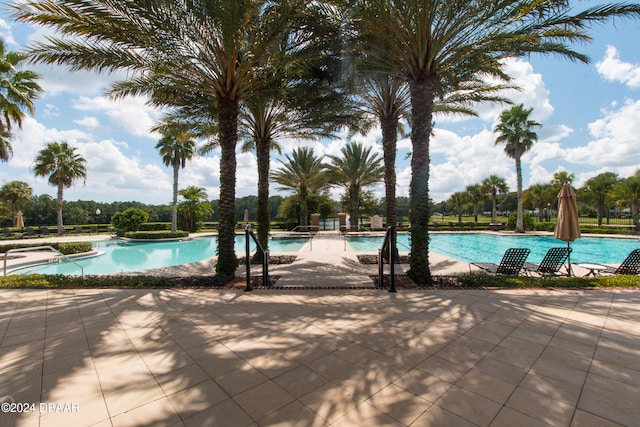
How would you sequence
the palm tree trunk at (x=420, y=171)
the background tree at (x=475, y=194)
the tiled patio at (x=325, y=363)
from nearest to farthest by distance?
the tiled patio at (x=325, y=363) < the palm tree trunk at (x=420, y=171) < the background tree at (x=475, y=194)

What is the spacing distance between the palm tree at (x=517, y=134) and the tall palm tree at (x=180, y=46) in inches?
873

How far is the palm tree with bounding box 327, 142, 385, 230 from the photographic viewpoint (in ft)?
77.2

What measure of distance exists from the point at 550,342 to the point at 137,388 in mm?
4417

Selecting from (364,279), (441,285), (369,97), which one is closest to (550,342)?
(441,285)

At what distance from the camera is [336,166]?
2422 cm

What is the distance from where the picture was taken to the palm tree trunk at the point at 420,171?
6.90 metres

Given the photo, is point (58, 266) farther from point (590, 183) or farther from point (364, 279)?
point (590, 183)

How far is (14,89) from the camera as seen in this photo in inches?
443

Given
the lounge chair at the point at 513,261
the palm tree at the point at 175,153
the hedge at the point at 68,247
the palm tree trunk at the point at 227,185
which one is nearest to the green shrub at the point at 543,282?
the lounge chair at the point at 513,261

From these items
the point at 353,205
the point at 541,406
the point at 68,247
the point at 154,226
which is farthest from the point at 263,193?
the point at 154,226

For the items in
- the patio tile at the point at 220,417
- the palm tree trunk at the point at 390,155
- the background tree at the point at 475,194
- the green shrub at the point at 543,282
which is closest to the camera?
the patio tile at the point at 220,417

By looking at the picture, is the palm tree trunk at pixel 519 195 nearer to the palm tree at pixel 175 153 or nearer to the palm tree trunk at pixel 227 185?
the palm tree trunk at pixel 227 185

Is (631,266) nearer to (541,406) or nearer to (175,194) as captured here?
(541,406)

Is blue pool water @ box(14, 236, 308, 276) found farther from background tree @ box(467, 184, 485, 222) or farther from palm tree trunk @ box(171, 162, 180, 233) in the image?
background tree @ box(467, 184, 485, 222)
